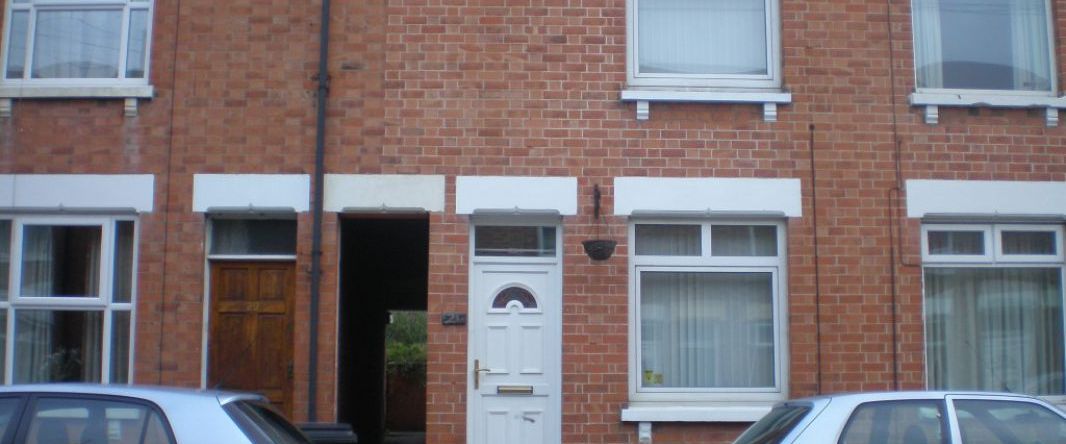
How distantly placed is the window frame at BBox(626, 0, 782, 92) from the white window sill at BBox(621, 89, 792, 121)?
20cm

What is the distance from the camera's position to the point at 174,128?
10.8 metres

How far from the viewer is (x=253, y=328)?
1077 centimetres

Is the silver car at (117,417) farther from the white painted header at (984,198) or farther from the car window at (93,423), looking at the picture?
the white painted header at (984,198)

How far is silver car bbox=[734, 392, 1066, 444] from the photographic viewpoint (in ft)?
23.6

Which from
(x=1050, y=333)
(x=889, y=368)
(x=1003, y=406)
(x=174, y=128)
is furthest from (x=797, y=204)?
(x=174, y=128)

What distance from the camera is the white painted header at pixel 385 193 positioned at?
10.6m

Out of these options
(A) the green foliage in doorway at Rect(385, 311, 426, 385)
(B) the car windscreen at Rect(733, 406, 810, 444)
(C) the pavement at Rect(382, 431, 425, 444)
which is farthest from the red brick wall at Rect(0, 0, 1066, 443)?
(C) the pavement at Rect(382, 431, 425, 444)

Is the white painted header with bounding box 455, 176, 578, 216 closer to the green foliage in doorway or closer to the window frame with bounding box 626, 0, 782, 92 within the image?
the window frame with bounding box 626, 0, 782, 92

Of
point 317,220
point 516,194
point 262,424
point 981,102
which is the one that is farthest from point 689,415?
point 262,424

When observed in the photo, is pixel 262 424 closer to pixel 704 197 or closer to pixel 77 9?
pixel 704 197

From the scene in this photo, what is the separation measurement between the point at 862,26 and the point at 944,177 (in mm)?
1560

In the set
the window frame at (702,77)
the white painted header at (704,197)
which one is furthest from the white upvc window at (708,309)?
the window frame at (702,77)

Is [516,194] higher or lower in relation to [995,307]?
higher

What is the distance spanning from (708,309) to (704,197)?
40.9 inches
